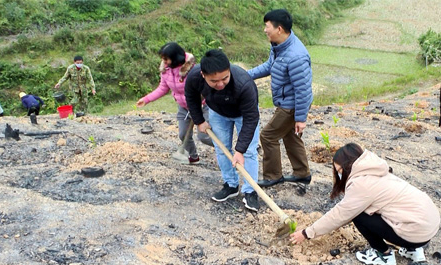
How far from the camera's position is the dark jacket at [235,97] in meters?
3.55

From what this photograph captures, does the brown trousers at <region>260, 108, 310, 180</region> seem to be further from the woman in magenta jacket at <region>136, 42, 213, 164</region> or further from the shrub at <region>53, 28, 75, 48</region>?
the shrub at <region>53, 28, 75, 48</region>

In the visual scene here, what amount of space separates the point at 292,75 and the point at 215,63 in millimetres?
1011

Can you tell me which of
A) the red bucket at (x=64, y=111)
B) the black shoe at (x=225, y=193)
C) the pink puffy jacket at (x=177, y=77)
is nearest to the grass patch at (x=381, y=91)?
the red bucket at (x=64, y=111)

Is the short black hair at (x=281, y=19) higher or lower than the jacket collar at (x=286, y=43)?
higher

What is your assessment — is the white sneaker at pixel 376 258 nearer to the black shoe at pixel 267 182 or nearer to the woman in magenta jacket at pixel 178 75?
the black shoe at pixel 267 182

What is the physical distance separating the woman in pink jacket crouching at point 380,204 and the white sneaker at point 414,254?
0.24 m

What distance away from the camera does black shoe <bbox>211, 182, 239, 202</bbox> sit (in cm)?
430

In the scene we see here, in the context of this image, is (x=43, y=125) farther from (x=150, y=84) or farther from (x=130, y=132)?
(x=150, y=84)

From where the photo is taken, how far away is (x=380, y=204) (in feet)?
10.1

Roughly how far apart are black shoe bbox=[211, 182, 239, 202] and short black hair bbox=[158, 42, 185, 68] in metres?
1.32

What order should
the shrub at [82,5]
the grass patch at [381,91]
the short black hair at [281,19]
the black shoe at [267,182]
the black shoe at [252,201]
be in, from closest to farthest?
the short black hair at [281,19], the black shoe at [252,201], the black shoe at [267,182], the grass patch at [381,91], the shrub at [82,5]

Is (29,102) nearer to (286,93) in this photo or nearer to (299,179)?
(299,179)

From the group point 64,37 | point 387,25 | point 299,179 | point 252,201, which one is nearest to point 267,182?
point 299,179

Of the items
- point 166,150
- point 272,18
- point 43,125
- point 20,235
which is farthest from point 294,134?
point 43,125
